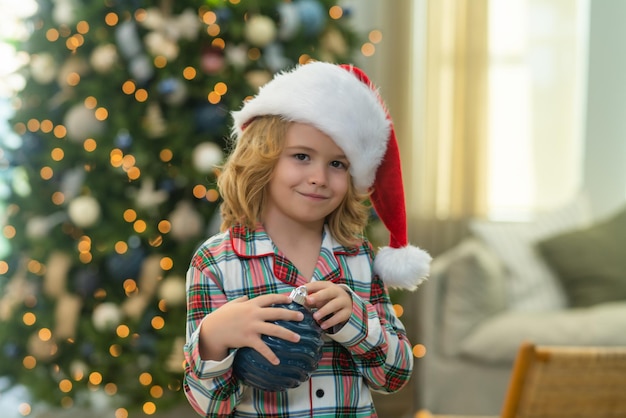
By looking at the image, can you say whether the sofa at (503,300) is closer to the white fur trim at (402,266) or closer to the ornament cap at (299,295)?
the white fur trim at (402,266)

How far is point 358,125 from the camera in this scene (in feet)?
3.67

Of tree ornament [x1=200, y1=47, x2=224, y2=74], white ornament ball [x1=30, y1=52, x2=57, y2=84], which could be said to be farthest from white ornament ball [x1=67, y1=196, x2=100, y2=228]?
tree ornament [x1=200, y1=47, x2=224, y2=74]

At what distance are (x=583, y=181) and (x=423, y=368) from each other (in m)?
1.47

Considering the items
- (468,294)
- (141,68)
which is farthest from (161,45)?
(468,294)

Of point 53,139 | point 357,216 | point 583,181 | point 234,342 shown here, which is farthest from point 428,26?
point 234,342

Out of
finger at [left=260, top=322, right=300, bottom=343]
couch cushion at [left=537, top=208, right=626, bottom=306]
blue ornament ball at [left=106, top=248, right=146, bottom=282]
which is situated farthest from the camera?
couch cushion at [left=537, top=208, right=626, bottom=306]

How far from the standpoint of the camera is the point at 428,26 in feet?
13.4

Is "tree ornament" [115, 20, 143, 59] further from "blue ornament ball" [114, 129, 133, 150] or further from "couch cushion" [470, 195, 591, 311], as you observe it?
"couch cushion" [470, 195, 591, 311]

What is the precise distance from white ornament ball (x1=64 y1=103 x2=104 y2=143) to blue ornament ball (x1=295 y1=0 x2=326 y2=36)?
90 cm

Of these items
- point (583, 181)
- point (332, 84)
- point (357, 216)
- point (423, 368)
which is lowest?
point (423, 368)

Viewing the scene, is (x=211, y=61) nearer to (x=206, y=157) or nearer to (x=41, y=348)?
(x=206, y=157)

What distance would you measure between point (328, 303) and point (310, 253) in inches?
5.6

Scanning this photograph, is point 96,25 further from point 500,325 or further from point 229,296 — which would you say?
point 229,296

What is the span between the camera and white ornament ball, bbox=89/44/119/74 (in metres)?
2.97
